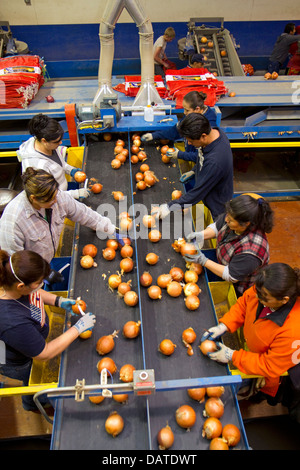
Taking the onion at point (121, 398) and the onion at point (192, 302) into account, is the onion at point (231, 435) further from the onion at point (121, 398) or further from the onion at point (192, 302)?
the onion at point (192, 302)

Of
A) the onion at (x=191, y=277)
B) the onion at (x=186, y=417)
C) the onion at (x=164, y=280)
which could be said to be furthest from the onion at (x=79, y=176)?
the onion at (x=186, y=417)

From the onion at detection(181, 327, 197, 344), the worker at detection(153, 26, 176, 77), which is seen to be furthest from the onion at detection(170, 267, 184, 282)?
the worker at detection(153, 26, 176, 77)

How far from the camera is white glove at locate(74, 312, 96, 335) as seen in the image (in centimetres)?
233

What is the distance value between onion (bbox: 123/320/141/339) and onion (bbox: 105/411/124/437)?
1.84ft

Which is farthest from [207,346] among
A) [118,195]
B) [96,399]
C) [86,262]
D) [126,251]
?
[118,195]

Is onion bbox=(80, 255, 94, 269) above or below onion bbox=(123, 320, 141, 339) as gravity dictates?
above

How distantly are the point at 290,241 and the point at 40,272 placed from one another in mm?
4175

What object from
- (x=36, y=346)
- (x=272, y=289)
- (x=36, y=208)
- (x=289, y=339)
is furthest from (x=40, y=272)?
(x=289, y=339)

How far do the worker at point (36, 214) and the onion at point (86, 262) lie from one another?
309 mm

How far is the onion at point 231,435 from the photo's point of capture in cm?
198

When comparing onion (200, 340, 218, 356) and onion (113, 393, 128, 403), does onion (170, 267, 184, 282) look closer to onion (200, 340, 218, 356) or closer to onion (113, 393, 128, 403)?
onion (200, 340, 218, 356)

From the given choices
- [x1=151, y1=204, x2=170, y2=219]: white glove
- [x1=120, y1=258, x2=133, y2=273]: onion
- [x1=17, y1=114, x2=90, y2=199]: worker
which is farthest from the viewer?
[x1=151, y1=204, x2=170, y2=219]: white glove

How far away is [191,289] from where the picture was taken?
270cm

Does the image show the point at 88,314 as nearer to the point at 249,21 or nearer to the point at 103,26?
the point at 103,26
